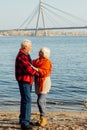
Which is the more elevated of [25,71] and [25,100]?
[25,71]

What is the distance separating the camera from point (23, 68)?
24.3 feet

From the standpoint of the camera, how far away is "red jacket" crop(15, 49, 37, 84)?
7359 mm

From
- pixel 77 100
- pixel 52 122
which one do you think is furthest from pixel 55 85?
pixel 52 122

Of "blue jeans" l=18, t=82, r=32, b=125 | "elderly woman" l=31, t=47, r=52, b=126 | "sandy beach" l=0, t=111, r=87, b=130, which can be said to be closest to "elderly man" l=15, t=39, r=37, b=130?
"blue jeans" l=18, t=82, r=32, b=125

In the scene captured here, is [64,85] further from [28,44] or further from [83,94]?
[28,44]

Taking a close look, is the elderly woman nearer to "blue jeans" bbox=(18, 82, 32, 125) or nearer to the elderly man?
the elderly man

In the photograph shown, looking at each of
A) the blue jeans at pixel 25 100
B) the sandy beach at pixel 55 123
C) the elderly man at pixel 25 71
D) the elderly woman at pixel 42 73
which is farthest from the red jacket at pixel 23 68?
the sandy beach at pixel 55 123

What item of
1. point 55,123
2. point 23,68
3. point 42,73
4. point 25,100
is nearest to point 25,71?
point 23,68

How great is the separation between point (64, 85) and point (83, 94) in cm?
364

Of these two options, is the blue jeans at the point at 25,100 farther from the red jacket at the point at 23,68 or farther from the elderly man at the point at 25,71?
the red jacket at the point at 23,68

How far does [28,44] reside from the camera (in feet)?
24.2

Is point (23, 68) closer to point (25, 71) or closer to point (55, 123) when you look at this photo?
point (25, 71)

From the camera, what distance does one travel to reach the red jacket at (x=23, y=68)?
7359 mm

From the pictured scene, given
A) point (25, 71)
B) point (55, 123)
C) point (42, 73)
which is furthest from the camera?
point (55, 123)
